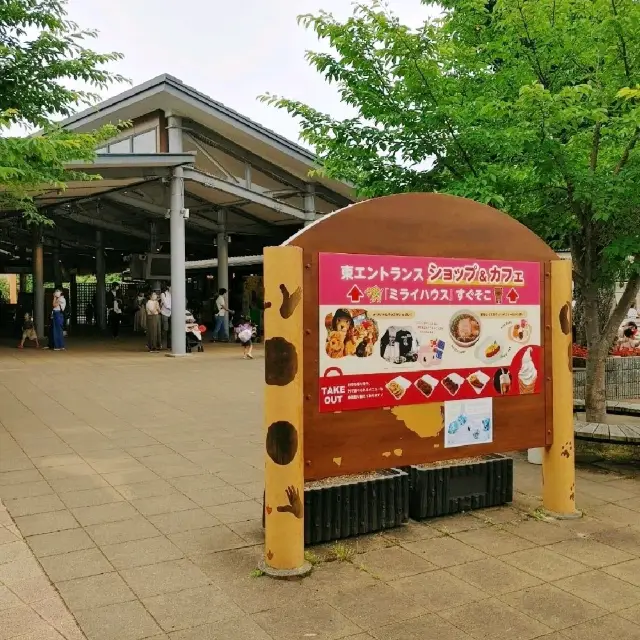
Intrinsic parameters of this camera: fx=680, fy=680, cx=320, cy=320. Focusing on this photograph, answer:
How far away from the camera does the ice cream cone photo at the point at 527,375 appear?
16.7 ft

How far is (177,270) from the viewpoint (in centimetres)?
1723

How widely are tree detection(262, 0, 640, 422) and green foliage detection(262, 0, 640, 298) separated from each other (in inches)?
0.6

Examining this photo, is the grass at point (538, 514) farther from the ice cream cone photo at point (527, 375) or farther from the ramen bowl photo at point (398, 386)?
the ramen bowl photo at point (398, 386)

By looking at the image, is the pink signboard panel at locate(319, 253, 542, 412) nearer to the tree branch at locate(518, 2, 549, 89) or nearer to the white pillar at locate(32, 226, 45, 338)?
the tree branch at locate(518, 2, 549, 89)

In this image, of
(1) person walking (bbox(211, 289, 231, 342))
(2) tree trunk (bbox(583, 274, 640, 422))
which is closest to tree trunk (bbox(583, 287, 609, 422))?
(2) tree trunk (bbox(583, 274, 640, 422))

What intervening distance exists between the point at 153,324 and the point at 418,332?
15.0m

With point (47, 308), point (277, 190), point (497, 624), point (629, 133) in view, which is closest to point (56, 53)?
point (629, 133)

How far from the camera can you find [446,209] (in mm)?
4738

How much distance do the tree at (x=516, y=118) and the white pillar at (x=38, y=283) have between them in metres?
15.9

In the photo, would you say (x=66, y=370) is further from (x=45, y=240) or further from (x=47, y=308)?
(x=45, y=240)

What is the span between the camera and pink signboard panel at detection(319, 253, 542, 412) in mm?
4281

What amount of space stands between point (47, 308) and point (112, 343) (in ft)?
11.4

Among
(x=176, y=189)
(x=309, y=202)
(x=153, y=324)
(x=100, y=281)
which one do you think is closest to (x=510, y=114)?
(x=176, y=189)

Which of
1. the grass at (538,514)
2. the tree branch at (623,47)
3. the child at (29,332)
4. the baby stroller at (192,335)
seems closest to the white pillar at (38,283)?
the child at (29,332)
